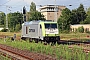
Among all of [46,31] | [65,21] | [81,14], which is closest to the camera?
[46,31]

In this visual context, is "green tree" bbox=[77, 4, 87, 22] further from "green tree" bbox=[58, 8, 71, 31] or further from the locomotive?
the locomotive

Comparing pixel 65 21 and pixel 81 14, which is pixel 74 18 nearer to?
pixel 81 14

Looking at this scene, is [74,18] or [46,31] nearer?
[46,31]

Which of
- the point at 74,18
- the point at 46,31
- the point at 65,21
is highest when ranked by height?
the point at 46,31

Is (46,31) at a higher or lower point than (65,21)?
higher

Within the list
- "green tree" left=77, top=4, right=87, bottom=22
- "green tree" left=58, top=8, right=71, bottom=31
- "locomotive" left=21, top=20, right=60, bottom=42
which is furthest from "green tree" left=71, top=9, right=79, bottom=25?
"locomotive" left=21, top=20, right=60, bottom=42

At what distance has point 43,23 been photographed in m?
29.6

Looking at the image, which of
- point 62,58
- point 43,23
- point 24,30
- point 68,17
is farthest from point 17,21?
point 62,58

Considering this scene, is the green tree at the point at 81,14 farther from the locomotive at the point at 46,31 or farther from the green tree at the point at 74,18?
the locomotive at the point at 46,31

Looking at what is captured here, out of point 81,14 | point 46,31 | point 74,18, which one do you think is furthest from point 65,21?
point 46,31

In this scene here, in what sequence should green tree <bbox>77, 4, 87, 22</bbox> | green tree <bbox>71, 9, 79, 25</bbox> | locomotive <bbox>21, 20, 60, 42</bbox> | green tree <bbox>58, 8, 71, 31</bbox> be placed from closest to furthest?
locomotive <bbox>21, 20, 60, 42</bbox> → green tree <bbox>58, 8, 71, 31</bbox> → green tree <bbox>71, 9, 79, 25</bbox> → green tree <bbox>77, 4, 87, 22</bbox>

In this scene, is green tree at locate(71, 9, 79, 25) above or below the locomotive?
below

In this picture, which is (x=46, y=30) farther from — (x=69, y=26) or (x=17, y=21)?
(x=17, y=21)

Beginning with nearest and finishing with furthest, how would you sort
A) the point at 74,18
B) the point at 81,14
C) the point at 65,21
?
1. the point at 65,21
2. the point at 74,18
3. the point at 81,14
